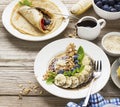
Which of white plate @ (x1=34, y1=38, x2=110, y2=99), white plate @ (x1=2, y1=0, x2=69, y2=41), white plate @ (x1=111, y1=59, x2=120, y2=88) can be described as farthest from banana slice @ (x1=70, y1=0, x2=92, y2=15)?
white plate @ (x1=111, y1=59, x2=120, y2=88)

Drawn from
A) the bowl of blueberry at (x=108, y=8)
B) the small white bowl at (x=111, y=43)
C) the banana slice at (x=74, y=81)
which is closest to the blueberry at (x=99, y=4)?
the bowl of blueberry at (x=108, y=8)

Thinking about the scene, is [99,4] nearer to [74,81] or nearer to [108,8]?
[108,8]

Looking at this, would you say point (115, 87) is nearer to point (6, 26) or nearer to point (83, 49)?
point (83, 49)

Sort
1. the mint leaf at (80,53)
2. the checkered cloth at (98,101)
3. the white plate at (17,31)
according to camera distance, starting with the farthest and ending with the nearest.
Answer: the white plate at (17,31) < the mint leaf at (80,53) < the checkered cloth at (98,101)

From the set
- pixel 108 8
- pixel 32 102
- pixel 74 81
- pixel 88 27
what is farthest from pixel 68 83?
pixel 108 8

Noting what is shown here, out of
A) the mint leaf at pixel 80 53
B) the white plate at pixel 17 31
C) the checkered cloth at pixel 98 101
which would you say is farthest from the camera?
the white plate at pixel 17 31

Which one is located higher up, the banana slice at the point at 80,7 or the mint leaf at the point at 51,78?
the banana slice at the point at 80,7

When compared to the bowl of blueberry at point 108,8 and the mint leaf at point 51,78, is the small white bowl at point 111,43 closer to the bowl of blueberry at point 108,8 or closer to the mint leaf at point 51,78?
the bowl of blueberry at point 108,8
